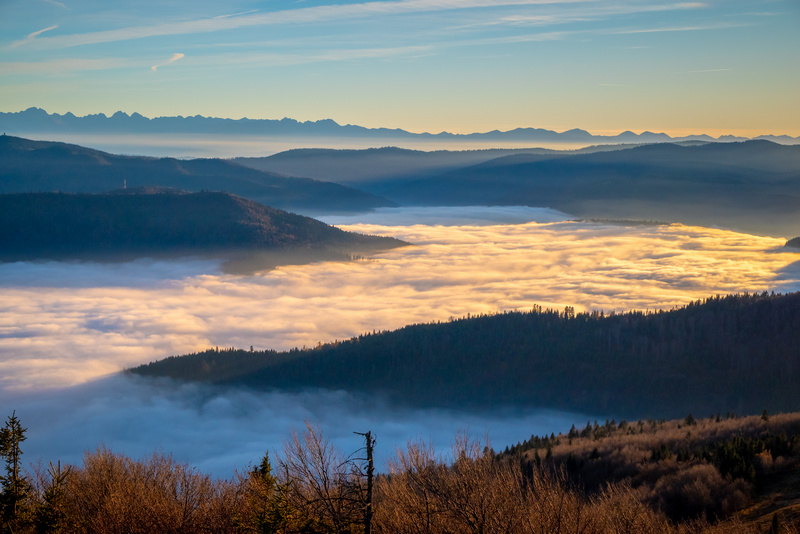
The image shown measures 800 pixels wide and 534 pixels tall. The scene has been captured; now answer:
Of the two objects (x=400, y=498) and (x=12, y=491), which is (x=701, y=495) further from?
(x=12, y=491)

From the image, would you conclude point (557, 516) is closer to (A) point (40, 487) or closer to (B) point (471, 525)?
(B) point (471, 525)

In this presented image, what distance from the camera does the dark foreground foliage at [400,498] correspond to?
34.0 metres

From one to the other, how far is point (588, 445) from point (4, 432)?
54.0m

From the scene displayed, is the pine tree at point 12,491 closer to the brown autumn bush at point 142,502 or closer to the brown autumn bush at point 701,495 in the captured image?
the brown autumn bush at point 142,502

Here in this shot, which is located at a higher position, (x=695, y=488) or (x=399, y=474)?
(x=399, y=474)

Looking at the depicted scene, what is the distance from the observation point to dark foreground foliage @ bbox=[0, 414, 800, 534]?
34031mm

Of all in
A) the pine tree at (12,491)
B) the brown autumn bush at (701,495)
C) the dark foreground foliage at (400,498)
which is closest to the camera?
the dark foreground foliage at (400,498)

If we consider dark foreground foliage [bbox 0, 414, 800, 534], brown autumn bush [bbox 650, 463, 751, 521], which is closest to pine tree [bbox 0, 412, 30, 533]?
dark foreground foliage [bbox 0, 414, 800, 534]

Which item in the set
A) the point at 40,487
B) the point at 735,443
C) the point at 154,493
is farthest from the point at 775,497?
the point at 40,487

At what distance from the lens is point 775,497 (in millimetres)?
43188

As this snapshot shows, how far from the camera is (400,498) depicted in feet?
118

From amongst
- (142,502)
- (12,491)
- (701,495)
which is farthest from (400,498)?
(12,491)

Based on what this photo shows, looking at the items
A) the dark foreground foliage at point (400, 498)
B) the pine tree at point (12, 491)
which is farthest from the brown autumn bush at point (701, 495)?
the pine tree at point (12, 491)

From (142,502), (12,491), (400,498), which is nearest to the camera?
(400,498)
